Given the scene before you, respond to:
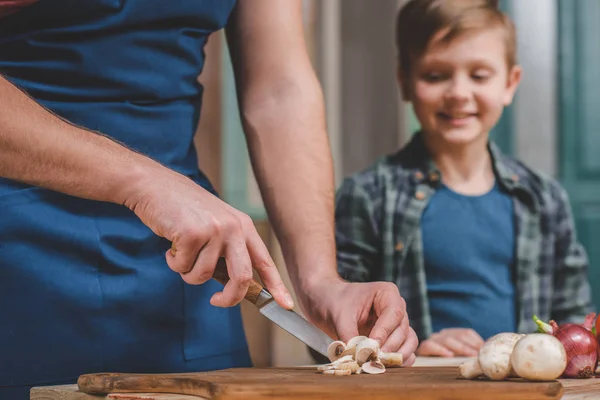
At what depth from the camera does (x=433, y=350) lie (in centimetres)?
167

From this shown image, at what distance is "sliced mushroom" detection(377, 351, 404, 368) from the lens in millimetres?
1039

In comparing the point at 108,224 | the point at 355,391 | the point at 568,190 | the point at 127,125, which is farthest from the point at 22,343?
the point at 568,190

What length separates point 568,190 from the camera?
3148mm

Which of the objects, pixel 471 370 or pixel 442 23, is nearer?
pixel 471 370

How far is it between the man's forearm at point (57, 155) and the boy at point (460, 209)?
3.68 ft

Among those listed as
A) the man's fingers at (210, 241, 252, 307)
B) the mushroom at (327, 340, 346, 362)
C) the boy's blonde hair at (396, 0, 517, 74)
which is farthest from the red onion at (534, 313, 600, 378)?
the boy's blonde hair at (396, 0, 517, 74)

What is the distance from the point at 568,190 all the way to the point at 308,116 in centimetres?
202

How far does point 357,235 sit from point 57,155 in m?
1.22

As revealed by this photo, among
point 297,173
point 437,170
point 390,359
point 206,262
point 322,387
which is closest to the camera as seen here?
point 322,387

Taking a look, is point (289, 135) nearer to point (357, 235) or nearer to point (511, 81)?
point (357, 235)

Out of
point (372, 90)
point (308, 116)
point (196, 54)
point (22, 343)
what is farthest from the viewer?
point (372, 90)

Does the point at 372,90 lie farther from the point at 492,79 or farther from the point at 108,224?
the point at 108,224

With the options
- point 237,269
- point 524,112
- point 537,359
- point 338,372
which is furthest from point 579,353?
point 524,112

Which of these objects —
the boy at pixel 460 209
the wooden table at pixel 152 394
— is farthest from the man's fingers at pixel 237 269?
the boy at pixel 460 209
